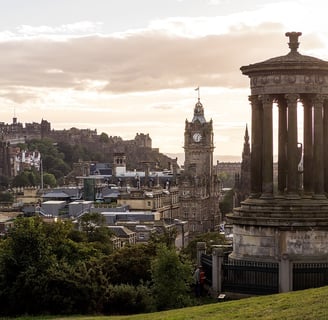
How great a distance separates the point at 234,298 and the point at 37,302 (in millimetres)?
8231

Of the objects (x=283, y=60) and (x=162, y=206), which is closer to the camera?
(x=283, y=60)

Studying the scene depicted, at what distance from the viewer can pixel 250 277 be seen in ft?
108

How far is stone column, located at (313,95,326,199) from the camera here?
33.8 meters

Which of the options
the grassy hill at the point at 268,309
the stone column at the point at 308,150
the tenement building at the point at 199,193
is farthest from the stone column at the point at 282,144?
the tenement building at the point at 199,193

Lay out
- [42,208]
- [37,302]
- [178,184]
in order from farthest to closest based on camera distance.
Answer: [178,184]
[42,208]
[37,302]

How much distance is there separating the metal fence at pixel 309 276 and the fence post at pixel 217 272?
2.69 m

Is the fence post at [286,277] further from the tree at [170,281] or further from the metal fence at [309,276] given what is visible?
the tree at [170,281]

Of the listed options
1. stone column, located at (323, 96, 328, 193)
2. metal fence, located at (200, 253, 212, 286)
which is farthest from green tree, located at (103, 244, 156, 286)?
stone column, located at (323, 96, 328, 193)

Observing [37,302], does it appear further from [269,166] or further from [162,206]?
[162,206]

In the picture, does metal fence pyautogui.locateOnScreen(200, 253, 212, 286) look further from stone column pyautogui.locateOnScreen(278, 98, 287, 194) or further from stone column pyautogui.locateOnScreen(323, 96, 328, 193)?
stone column pyautogui.locateOnScreen(323, 96, 328, 193)

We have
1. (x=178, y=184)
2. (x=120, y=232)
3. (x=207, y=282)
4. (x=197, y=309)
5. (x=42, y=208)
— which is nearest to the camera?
(x=197, y=309)

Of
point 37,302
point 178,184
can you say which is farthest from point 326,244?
point 178,184

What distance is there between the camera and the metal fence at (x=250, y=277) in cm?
3228

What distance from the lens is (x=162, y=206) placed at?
177500 mm
